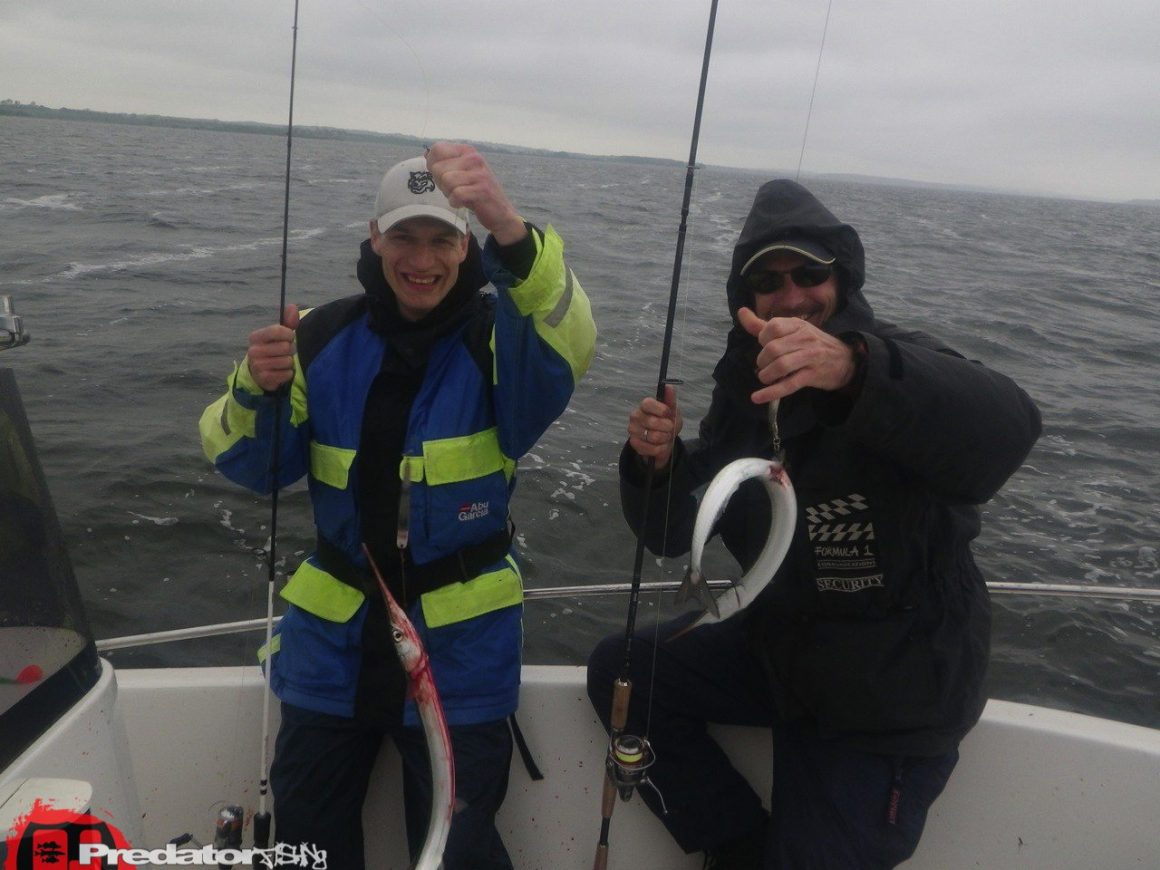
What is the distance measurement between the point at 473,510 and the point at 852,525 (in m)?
1.04

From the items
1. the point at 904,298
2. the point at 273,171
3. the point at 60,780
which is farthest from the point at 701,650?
the point at 273,171

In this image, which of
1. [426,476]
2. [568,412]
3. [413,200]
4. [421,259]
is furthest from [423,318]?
[568,412]

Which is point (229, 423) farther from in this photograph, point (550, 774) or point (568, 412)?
point (568, 412)

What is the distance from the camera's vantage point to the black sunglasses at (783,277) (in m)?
2.41

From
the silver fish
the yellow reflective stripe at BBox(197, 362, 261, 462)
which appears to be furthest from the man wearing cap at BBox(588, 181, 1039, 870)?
the yellow reflective stripe at BBox(197, 362, 261, 462)

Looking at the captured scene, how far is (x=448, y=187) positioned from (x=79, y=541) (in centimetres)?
593

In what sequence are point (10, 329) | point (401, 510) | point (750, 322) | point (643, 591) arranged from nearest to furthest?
point (10, 329) → point (750, 322) → point (401, 510) → point (643, 591)

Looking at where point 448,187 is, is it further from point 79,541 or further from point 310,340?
point 79,541

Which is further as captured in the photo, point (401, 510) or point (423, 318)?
point (423, 318)

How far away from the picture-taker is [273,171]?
1527 inches

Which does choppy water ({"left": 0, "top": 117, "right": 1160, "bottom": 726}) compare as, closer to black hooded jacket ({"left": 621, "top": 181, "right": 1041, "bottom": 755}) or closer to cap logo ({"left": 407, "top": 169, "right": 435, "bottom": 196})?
black hooded jacket ({"left": 621, "top": 181, "right": 1041, "bottom": 755})

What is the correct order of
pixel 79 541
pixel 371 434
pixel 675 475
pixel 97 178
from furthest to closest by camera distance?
pixel 97 178 < pixel 79 541 < pixel 675 475 < pixel 371 434

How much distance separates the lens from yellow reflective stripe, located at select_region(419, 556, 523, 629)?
2414 mm

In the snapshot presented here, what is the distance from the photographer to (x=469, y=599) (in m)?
2.45
